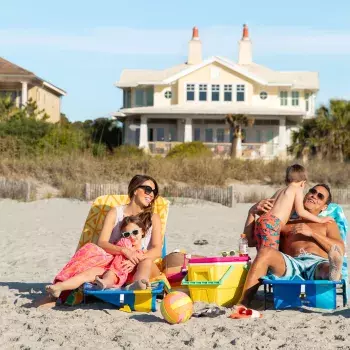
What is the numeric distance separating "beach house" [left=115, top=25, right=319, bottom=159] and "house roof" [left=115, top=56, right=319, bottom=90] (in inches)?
1.9

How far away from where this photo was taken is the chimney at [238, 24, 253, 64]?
48.1 meters

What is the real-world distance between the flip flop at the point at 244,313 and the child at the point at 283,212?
0.69 m

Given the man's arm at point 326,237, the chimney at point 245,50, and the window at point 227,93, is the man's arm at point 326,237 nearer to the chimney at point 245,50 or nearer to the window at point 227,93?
the window at point 227,93

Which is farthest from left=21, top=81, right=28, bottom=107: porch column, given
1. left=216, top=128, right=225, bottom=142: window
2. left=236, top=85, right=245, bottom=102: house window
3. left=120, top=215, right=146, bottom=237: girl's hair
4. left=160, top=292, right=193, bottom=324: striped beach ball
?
left=160, top=292, right=193, bottom=324: striped beach ball

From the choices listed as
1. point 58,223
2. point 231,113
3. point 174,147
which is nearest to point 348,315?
point 58,223

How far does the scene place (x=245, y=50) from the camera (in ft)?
161

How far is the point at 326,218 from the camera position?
7.65 meters

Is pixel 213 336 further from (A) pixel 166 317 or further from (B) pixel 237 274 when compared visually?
(B) pixel 237 274

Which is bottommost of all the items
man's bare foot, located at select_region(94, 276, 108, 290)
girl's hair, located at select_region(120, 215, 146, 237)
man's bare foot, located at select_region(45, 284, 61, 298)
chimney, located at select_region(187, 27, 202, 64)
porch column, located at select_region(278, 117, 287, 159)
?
man's bare foot, located at select_region(45, 284, 61, 298)

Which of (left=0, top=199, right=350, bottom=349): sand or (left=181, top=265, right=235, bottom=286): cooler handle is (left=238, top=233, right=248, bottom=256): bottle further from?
(left=0, top=199, right=350, bottom=349): sand

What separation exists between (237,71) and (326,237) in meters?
36.8

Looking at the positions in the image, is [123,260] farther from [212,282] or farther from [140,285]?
[212,282]

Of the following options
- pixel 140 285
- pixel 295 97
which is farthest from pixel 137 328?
pixel 295 97

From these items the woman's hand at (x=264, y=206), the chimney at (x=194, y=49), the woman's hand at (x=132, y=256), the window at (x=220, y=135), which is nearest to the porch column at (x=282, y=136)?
the window at (x=220, y=135)
